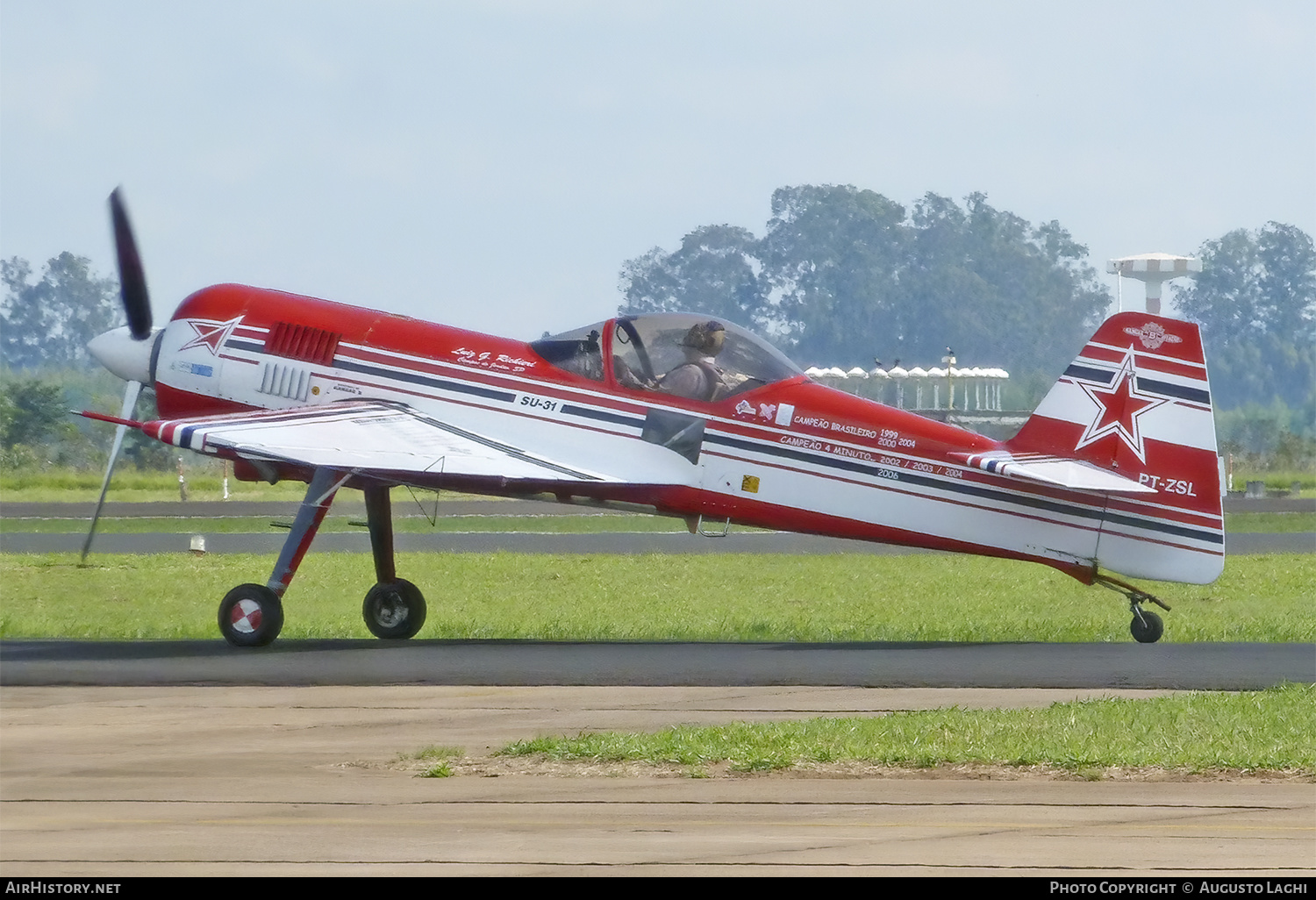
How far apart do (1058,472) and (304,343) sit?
23.0 feet

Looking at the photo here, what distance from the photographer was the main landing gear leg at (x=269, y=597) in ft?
48.4

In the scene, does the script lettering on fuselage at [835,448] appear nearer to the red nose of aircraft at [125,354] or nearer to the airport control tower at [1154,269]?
the red nose of aircraft at [125,354]

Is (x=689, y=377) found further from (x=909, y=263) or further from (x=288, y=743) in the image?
(x=909, y=263)

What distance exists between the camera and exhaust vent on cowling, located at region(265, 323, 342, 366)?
54.5ft

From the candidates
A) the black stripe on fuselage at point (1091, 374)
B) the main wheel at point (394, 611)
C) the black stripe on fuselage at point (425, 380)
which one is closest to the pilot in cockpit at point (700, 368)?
the black stripe on fuselage at point (425, 380)

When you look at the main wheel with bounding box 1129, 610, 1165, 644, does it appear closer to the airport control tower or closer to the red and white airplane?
the red and white airplane

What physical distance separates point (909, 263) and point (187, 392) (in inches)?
1523

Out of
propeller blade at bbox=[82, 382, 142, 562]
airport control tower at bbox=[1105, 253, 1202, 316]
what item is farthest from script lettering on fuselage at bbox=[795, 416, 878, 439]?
airport control tower at bbox=[1105, 253, 1202, 316]

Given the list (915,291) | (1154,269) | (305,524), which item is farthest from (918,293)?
(305,524)

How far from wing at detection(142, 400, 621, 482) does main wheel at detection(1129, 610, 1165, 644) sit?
4.65 m

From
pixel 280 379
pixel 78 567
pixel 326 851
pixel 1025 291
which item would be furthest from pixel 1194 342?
pixel 1025 291

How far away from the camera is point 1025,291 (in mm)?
52125

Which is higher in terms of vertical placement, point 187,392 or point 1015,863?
point 187,392

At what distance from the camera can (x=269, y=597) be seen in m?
14.8
